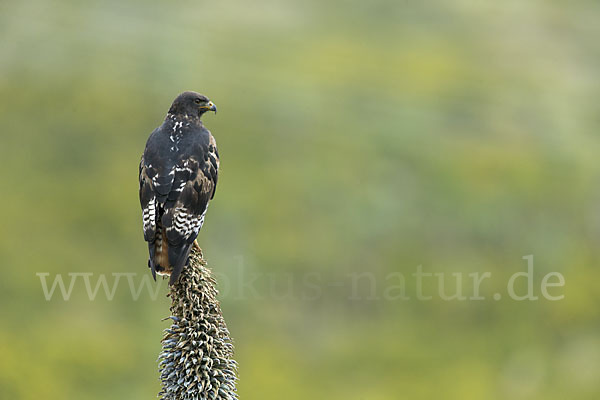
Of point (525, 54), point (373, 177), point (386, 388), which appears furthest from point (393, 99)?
point (386, 388)

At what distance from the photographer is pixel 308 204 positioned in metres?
105

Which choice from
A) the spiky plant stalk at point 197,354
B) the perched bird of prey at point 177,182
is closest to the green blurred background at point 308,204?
the perched bird of prey at point 177,182

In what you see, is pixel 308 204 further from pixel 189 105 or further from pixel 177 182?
pixel 177 182

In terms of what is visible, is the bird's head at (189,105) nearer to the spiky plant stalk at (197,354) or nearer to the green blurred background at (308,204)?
the spiky plant stalk at (197,354)

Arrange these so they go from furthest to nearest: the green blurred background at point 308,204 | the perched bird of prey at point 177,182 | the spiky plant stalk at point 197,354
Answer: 1. the green blurred background at point 308,204
2. the perched bird of prey at point 177,182
3. the spiky plant stalk at point 197,354

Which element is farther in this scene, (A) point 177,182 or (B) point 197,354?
(A) point 177,182

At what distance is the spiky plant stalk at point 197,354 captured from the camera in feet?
33.5

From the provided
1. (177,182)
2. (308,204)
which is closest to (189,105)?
(177,182)

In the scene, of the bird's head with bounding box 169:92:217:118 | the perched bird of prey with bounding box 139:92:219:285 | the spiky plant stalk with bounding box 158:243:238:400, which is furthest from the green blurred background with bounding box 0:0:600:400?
the spiky plant stalk with bounding box 158:243:238:400

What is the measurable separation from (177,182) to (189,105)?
117 inches

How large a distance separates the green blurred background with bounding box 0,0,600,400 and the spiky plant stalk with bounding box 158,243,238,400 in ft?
229

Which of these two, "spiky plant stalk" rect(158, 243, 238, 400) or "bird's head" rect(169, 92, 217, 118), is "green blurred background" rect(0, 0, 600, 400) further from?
"spiky plant stalk" rect(158, 243, 238, 400)

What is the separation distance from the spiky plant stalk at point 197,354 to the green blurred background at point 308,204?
229 ft

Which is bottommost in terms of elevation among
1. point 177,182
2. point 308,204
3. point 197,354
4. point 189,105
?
point 197,354
